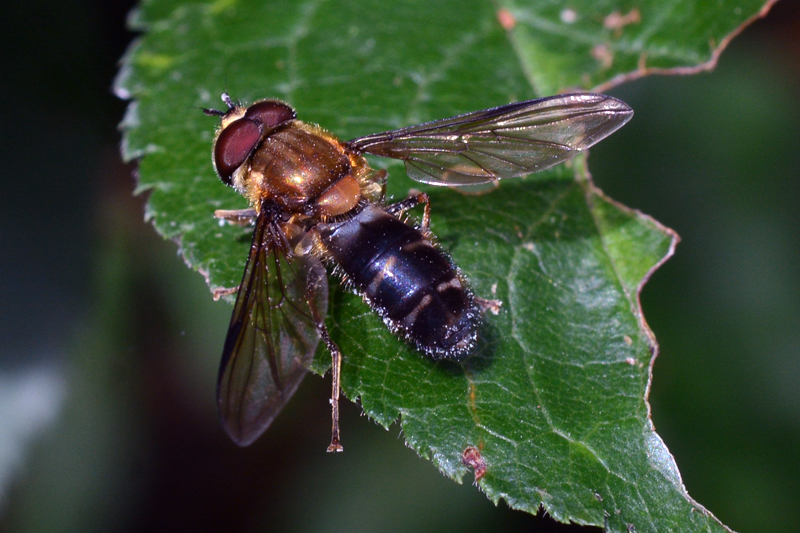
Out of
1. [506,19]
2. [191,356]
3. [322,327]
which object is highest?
[506,19]

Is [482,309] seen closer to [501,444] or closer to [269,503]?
[501,444]

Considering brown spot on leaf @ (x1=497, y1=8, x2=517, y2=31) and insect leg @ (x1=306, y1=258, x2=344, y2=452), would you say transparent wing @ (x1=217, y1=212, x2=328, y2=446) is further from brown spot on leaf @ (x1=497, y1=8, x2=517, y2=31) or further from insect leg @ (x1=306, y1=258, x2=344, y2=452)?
brown spot on leaf @ (x1=497, y1=8, x2=517, y2=31)

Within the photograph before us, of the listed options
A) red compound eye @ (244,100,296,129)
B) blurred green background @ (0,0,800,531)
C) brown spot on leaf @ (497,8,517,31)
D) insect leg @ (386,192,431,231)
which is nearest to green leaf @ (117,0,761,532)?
brown spot on leaf @ (497,8,517,31)

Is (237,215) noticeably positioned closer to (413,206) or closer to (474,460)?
(413,206)

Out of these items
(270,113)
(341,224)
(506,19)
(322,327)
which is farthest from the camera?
(506,19)

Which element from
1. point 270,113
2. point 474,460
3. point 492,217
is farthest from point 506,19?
point 474,460

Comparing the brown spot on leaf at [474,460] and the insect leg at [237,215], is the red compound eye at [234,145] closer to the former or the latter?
the insect leg at [237,215]

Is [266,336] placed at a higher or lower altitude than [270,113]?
lower

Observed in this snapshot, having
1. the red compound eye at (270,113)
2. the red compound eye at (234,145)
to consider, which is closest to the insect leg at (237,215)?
the red compound eye at (234,145)
